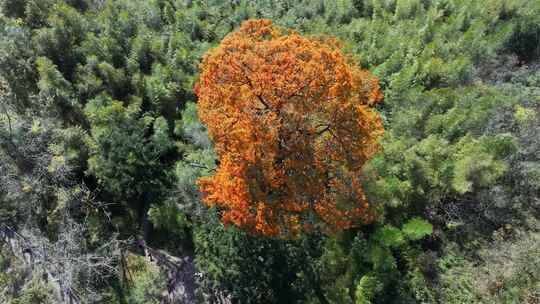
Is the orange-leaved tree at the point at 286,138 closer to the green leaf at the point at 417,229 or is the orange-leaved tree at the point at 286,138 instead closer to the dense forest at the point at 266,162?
the dense forest at the point at 266,162

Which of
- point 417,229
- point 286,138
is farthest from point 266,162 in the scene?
point 417,229

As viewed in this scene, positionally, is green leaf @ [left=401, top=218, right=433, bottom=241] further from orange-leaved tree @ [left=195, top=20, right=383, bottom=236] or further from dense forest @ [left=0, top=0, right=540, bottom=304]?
orange-leaved tree @ [left=195, top=20, right=383, bottom=236]

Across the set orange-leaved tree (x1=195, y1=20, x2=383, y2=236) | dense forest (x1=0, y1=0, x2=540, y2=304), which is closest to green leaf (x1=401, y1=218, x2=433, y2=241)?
dense forest (x1=0, y1=0, x2=540, y2=304)

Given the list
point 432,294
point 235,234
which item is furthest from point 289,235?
point 432,294

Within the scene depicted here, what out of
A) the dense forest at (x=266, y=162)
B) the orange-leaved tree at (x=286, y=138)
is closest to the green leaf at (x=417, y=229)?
the dense forest at (x=266, y=162)

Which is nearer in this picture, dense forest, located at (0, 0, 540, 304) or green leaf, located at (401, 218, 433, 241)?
dense forest, located at (0, 0, 540, 304)

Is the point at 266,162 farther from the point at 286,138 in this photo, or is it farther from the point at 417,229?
the point at 417,229

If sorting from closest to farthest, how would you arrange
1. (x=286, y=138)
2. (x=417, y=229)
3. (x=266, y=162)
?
(x=266, y=162)
(x=286, y=138)
(x=417, y=229)

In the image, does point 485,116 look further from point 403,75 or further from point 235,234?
point 235,234
